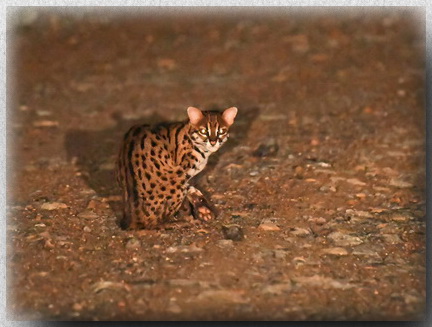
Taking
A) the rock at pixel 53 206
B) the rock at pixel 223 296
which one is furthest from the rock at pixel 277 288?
the rock at pixel 53 206

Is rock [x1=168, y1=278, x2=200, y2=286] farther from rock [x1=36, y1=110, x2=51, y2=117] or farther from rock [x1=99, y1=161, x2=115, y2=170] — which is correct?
rock [x1=36, y1=110, x2=51, y2=117]

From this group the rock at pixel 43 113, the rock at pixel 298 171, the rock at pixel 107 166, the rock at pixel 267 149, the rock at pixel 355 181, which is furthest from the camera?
the rock at pixel 43 113

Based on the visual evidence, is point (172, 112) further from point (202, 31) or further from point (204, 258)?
point (204, 258)

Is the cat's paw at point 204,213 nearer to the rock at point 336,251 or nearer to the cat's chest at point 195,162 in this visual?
the cat's chest at point 195,162

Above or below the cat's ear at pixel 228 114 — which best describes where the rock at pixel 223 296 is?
below

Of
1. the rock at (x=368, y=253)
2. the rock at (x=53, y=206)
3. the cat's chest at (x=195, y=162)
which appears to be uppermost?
the cat's chest at (x=195, y=162)

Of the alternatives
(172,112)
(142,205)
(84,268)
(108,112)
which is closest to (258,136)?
(172,112)
